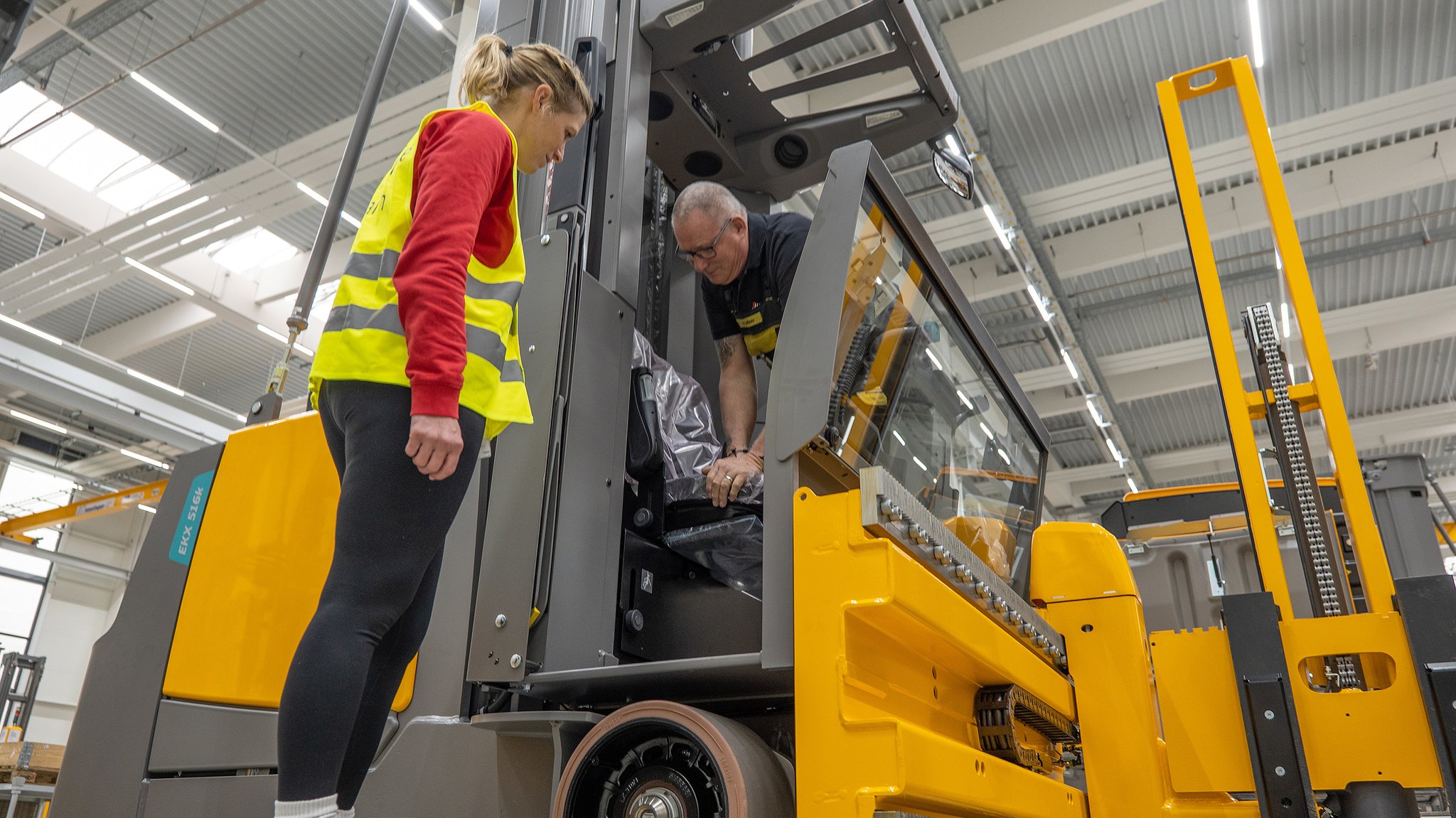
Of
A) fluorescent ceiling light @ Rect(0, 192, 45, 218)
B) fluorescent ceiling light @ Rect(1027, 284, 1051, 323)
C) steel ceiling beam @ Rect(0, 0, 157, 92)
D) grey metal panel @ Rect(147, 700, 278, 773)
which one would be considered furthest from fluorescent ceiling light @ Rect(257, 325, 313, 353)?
grey metal panel @ Rect(147, 700, 278, 773)

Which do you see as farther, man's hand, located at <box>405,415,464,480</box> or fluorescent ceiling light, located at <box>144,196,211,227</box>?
fluorescent ceiling light, located at <box>144,196,211,227</box>

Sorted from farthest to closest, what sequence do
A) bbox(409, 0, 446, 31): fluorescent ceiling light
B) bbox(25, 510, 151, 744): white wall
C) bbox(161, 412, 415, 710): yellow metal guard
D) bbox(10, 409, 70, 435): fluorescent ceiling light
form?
1. bbox(25, 510, 151, 744): white wall
2. bbox(10, 409, 70, 435): fluorescent ceiling light
3. bbox(409, 0, 446, 31): fluorescent ceiling light
4. bbox(161, 412, 415, 710): yellow metal guard

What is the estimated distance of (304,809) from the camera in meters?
1.31

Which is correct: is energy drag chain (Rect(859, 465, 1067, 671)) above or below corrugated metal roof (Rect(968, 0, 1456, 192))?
below

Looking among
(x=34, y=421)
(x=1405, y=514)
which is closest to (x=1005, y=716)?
(x=1405, y=514)

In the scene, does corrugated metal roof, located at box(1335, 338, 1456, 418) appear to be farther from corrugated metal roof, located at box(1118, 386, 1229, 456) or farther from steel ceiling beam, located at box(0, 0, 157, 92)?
steel ceiling beam, located at box(0, 0, 157, 92)

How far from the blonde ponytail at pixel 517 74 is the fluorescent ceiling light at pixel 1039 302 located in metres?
7.45

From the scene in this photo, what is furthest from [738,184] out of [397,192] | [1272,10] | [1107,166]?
[1107,166]

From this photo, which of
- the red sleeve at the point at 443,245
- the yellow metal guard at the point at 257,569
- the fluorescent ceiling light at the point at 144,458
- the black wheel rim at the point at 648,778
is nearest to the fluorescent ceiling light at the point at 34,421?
the fluorescent ceiling light at the point at 144,458

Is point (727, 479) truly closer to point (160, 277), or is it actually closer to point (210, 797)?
point (210, 797)

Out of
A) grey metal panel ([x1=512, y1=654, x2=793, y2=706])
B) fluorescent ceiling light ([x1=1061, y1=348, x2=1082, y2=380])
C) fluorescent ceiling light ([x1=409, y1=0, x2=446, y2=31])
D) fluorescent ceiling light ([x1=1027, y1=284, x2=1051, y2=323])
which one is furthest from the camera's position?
fluorescent ceiling light ([x1=1061, y1=348, x2=1082, y2=380])

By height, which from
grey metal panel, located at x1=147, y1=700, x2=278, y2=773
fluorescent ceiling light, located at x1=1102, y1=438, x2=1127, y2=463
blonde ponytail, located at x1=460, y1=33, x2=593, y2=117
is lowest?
grey metal panel, located at x1=147, y1=700, x2=278, y2=773

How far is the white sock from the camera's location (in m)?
1.31

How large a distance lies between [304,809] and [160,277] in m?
9.72
